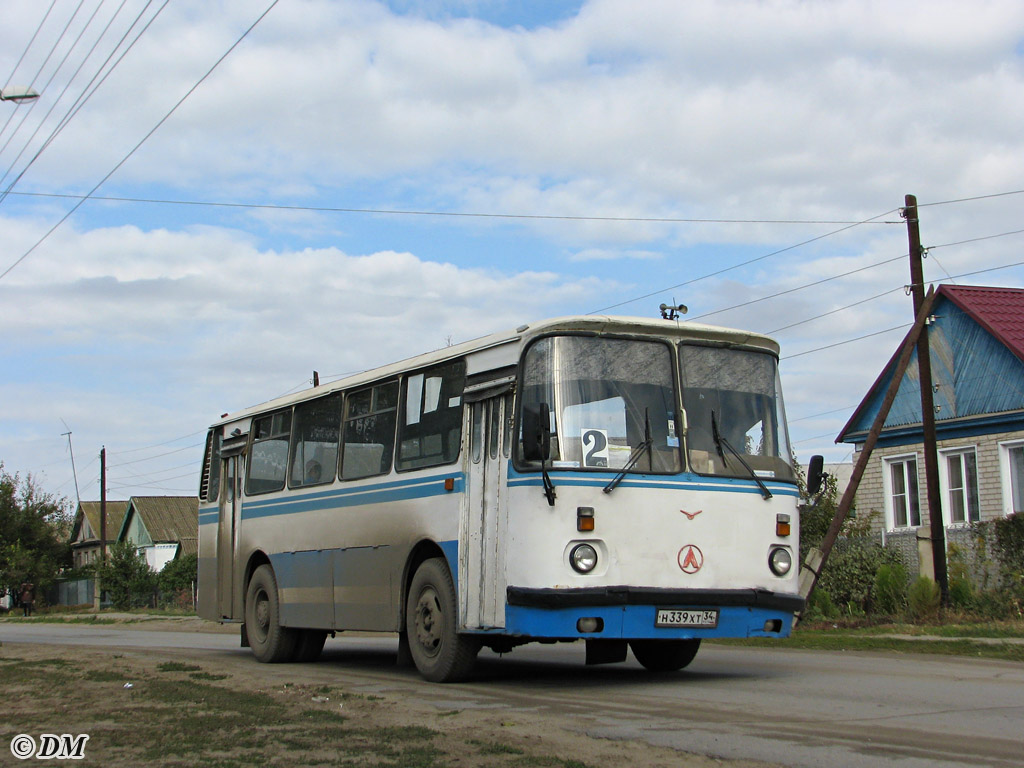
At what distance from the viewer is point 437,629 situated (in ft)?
38.2

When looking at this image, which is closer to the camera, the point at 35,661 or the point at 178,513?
the point at 35,661

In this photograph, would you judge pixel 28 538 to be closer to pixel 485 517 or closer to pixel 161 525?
pixel 161 525

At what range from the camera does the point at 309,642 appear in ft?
50.9

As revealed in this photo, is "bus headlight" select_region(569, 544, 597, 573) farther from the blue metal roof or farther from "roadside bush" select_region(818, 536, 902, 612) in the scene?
the blue metal roof

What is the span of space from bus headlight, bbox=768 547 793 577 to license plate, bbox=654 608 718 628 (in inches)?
30.8

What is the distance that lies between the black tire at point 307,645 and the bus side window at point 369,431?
2.60 metres

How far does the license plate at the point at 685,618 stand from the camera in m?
10.5

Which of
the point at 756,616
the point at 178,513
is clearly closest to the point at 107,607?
the point at 178,513

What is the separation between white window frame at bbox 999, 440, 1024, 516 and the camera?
26141 millimetres

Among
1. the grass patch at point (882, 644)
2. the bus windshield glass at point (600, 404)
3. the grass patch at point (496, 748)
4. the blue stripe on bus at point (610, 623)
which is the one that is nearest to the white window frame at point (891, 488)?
the grass patch at point (882, 644)

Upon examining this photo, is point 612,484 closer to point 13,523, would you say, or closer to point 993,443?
point 993,443

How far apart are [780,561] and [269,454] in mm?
7293

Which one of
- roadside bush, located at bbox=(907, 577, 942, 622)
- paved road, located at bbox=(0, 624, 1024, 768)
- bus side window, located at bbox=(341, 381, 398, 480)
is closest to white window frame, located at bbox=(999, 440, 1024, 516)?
roadside bush, located at bbox=(907, 577, 942, 622)

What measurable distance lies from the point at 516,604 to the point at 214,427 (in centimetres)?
892
